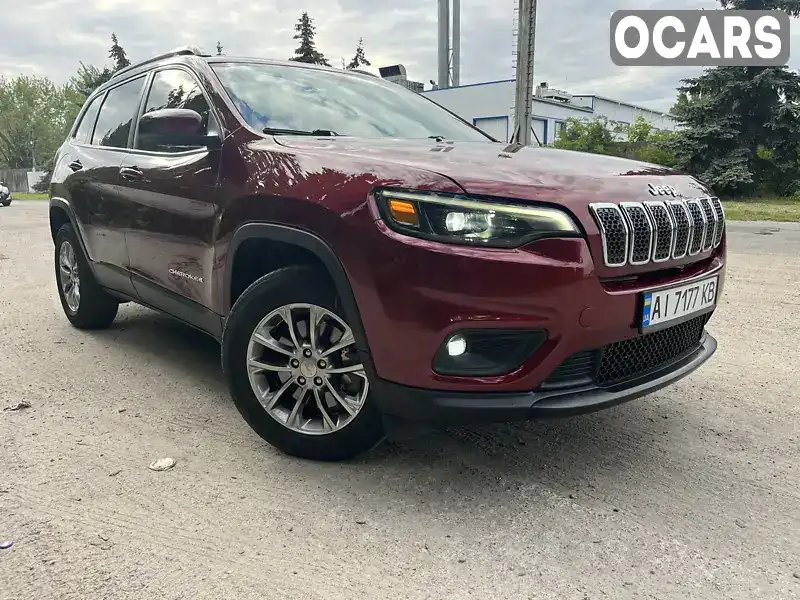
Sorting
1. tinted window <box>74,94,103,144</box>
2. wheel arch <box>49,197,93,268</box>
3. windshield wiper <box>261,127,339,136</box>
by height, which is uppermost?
tinted window <box>74,94,103,144</box>

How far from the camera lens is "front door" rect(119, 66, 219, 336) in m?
3.10

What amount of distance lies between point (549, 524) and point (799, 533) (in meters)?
0.83

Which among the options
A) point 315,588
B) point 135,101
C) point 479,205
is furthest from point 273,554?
point 135,101

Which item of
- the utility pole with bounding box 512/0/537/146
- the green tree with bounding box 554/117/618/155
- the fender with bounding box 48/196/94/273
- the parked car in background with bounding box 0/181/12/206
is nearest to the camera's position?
the fender with bounding box 48/196/94/273

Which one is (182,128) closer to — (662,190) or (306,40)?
(662,190)

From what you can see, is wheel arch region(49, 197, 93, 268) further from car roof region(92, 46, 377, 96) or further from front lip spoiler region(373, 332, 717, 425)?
front lip spoiler region(373, 332, 717, 425)

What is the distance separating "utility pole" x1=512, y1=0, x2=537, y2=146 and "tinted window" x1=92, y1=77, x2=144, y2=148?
31.7ft

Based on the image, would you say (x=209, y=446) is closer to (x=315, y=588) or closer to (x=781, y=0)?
(x=315, y=588)

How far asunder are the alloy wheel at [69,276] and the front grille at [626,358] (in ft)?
12.4

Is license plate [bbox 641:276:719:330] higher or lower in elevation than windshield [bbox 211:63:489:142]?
lower

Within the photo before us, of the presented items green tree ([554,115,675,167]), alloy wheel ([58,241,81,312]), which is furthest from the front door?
green tree ([554,115,675,167])

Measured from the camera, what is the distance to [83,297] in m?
4.78

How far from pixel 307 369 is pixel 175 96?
73.0 inches

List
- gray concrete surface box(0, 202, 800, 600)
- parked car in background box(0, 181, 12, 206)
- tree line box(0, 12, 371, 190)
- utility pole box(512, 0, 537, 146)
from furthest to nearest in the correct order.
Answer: tree line box(0, 12, 371, 190)
parked car in background box(0, 181, 12, 206)
utility pole box(512, 0, 537, 146)
gray concrete surface box(0, 202, 800, 600)
